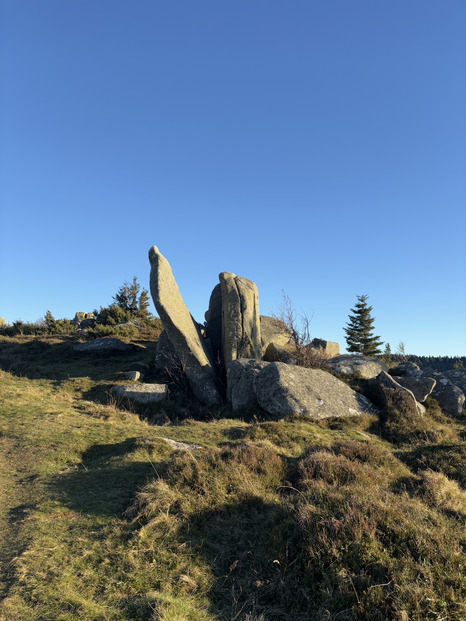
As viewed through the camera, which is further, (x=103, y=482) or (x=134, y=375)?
(x=134, y=375)

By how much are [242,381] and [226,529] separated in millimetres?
10594

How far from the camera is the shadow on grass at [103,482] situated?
6875 millimetres

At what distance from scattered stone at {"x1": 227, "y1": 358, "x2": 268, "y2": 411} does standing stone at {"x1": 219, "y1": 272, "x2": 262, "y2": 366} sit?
6.16 ft

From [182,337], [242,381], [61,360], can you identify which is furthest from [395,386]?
[61,360]

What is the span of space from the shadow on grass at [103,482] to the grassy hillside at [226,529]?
0.15 feet

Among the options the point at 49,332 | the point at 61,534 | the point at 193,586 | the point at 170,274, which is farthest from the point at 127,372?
the point at 49,332

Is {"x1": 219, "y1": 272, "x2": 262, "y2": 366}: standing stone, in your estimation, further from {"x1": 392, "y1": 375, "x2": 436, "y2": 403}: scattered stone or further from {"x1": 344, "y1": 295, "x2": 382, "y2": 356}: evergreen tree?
{"x1": 344, "y1": 295, "x2": 382, "y2": 356}: evergreen tree

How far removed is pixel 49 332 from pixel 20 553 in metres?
34.4

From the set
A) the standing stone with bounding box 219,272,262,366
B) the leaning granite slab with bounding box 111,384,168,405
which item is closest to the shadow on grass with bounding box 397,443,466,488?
the standing stone with bounding box 219,272,262,366

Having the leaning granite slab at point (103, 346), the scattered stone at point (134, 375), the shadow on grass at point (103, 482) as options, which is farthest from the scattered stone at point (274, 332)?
the shadow on grass at point (103, 482)

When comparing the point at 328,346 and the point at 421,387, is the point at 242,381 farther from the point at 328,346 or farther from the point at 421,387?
the point at 328,346

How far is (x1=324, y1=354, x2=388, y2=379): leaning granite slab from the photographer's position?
2040 cm

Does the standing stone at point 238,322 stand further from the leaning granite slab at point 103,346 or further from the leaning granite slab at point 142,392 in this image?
the leaning granite slab at point 103,346

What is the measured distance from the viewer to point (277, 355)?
2105cm
